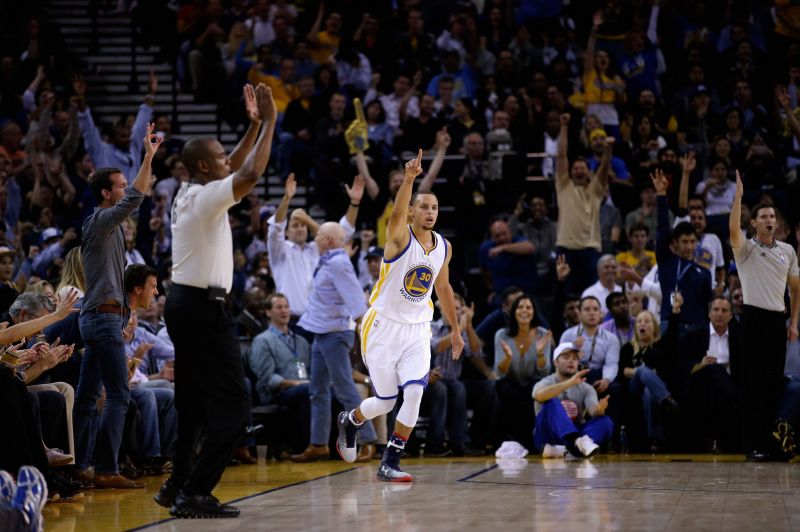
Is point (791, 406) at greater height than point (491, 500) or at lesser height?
greater

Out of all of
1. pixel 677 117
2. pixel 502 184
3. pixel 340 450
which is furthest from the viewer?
pixel 677 117

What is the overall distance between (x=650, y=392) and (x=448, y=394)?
85.6 inches

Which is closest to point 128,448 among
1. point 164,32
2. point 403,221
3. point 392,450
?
point 392,450

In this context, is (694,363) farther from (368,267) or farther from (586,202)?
(368,267)

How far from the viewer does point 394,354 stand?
28.5ft

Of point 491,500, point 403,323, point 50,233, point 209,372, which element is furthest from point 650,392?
point 50,233

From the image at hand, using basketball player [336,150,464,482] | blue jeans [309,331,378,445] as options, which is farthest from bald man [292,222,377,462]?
basketball player [336,150,464,482]

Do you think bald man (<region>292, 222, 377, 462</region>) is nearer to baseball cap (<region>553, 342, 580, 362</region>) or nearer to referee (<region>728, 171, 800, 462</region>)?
baseball cap (<region>553, 342, 580, 362</region>)

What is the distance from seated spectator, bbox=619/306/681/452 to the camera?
1175 centimetres

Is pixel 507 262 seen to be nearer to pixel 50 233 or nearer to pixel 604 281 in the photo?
pixel 604 281

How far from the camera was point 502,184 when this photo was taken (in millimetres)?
15133

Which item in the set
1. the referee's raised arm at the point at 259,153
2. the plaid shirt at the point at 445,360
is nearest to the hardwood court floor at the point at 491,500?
the referee's raised arm at the point at 259,153

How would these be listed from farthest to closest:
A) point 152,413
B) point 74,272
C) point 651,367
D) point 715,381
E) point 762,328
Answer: point 651,367 → point 715,381 → point 762,328 → point 152,413 → point 74,272

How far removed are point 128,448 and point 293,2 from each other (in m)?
11.1
